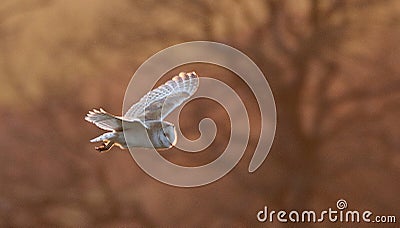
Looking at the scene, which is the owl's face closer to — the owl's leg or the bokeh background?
the bokeh background

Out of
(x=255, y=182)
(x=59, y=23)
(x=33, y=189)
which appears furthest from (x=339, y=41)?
(x=33, y=189)

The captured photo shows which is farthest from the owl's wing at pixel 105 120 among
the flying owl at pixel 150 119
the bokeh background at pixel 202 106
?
the bokeh background at pixel 202 106

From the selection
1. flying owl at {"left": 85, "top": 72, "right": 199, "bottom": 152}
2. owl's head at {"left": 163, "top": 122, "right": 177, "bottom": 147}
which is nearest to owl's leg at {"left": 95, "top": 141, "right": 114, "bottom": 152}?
flying owl at {"left": 85, "top": 72, "right": 199, "bottom": 152}

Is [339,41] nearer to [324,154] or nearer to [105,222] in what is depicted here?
[324,154]

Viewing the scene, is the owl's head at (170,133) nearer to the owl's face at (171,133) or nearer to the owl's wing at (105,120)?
the owl's face at (171,133)

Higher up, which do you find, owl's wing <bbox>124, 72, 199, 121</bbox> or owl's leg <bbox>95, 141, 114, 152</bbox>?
owl's wing <bbox>124, 72, 199, 121</bbox>

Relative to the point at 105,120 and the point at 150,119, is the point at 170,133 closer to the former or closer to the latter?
the point at 150,119

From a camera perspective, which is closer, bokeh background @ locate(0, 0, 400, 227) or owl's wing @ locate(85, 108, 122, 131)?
owl's wing @ locate(85, 108, 122, 131)
